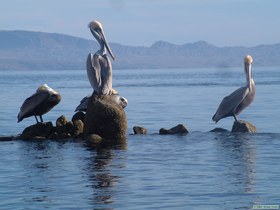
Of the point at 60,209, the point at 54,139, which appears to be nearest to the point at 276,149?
the point at 54,139

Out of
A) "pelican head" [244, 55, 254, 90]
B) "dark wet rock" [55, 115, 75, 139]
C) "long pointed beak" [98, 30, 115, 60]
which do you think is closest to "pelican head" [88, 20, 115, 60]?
"long pointed beak" [98, 30, 115, 60]

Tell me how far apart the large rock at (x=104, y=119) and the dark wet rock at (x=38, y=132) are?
1.10 meters

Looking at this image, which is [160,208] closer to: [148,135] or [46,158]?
[46,158]

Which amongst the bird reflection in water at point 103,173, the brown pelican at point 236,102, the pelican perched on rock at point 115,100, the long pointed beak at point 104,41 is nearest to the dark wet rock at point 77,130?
the pelican perched on rock at point 115,100

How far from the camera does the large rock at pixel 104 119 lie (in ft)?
65.1

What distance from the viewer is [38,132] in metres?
20.9

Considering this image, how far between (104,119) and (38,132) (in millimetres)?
1983

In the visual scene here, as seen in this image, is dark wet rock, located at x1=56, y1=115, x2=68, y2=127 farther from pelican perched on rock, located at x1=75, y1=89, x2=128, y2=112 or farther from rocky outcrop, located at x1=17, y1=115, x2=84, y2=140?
pelican perched on rock, located at x1=75, y1=89, x2=128, y2=112

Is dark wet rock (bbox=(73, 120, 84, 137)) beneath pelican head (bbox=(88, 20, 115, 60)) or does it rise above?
beneath

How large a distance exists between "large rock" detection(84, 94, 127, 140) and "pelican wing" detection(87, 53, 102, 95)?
2.12 feet

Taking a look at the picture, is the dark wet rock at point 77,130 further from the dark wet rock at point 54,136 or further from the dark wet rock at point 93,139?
the dark wet rock at point 93,139

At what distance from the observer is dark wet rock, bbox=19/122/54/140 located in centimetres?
2067

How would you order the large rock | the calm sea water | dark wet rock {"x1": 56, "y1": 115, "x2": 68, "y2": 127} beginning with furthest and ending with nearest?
1. dark wet rock {"x1": 56, "y1": 115, "x2": 68, "y2": 127}
2. the large rock
3. the calm sea water

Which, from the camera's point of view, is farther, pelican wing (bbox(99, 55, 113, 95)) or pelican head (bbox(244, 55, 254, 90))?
pelican head (bbox(244, 55, 254, 90))
